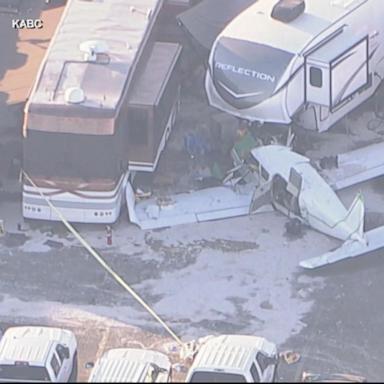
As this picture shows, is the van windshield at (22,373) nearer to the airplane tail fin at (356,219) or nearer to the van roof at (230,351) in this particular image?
the van roof at (230,351)

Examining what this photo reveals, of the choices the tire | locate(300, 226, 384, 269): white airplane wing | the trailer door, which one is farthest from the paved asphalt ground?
the trailer door

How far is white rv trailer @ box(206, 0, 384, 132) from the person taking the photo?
2778 cm

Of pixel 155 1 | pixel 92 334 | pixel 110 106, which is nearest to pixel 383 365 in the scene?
pixel 92 334

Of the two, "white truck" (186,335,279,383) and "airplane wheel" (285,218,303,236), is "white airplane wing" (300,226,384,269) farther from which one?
"white truck" (186,335,279,383)

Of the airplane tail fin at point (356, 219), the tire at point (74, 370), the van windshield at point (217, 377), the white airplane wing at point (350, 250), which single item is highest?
the van windshield at point (217, 377)

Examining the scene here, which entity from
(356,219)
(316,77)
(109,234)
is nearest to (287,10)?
(316,77)

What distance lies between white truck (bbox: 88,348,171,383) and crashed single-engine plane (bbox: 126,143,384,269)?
4.53m

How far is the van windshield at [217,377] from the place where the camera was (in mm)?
20477

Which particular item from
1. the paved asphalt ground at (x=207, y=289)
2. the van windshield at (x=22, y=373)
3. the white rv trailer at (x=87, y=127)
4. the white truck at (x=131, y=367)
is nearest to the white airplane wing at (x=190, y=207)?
the paved asphalt ground at (x=207, y=289)

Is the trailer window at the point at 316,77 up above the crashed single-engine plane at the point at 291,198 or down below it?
above

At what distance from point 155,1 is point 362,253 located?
6.26 metres

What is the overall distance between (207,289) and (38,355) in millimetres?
4098

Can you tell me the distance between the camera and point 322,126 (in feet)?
94.1

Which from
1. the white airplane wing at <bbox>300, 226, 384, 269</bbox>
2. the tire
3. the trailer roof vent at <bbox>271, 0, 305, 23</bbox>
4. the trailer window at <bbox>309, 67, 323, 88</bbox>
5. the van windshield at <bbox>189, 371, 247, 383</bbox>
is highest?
the van windshield at <bbox>189, 371, 247, 383</bbox>
